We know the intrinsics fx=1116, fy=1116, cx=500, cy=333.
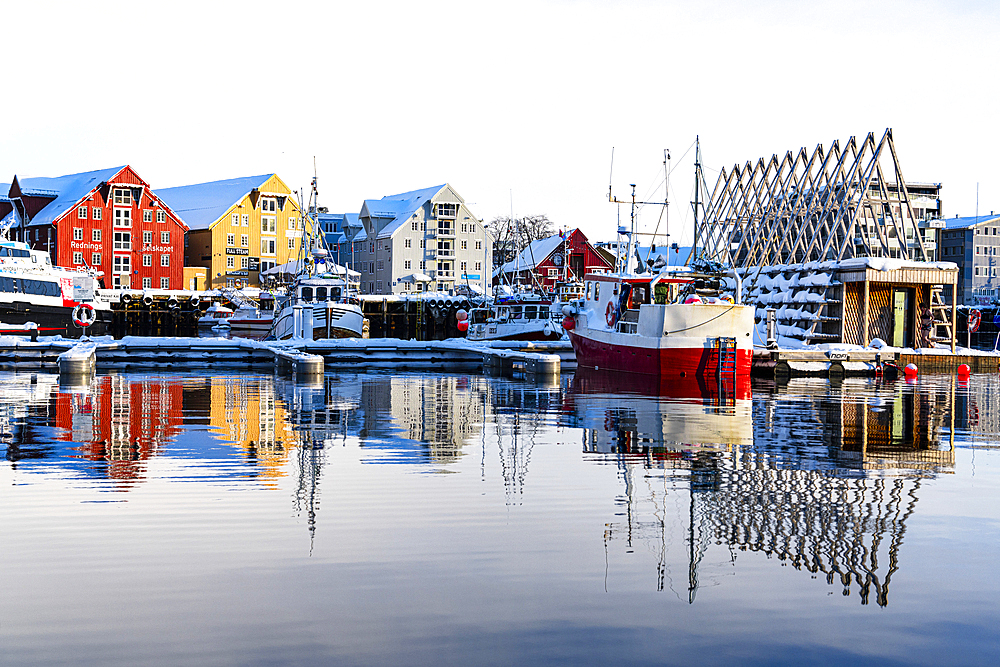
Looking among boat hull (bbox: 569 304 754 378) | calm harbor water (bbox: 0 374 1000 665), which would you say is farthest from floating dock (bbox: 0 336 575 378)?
calm harbor water (bbox: 0 374 1000 665)

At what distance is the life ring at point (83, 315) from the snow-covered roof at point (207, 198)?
3100 cm

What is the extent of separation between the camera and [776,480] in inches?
548

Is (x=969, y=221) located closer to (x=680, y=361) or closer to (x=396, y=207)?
(x=396, y=207)

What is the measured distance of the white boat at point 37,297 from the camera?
56.0m

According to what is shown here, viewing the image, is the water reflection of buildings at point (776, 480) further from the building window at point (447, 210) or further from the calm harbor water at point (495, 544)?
the building window at point (447, 210)

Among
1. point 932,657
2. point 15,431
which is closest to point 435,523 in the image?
point 932,657

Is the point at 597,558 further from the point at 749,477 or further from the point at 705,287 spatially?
the point at 705,287

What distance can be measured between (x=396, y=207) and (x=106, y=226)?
97.4 feet

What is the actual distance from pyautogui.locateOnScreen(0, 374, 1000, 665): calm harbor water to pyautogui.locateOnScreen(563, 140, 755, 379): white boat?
47.9ft

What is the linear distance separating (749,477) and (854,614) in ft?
20.4

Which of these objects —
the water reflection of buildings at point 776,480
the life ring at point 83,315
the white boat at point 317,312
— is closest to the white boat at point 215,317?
the life ring at point 83,315

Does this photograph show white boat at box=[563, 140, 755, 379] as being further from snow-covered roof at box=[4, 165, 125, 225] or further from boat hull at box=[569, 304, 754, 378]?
snow-covered roof at box=[4, 165, 125, 225]

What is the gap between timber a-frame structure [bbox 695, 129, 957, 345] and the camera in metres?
49.3

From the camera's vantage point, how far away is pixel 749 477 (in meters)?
14.2
